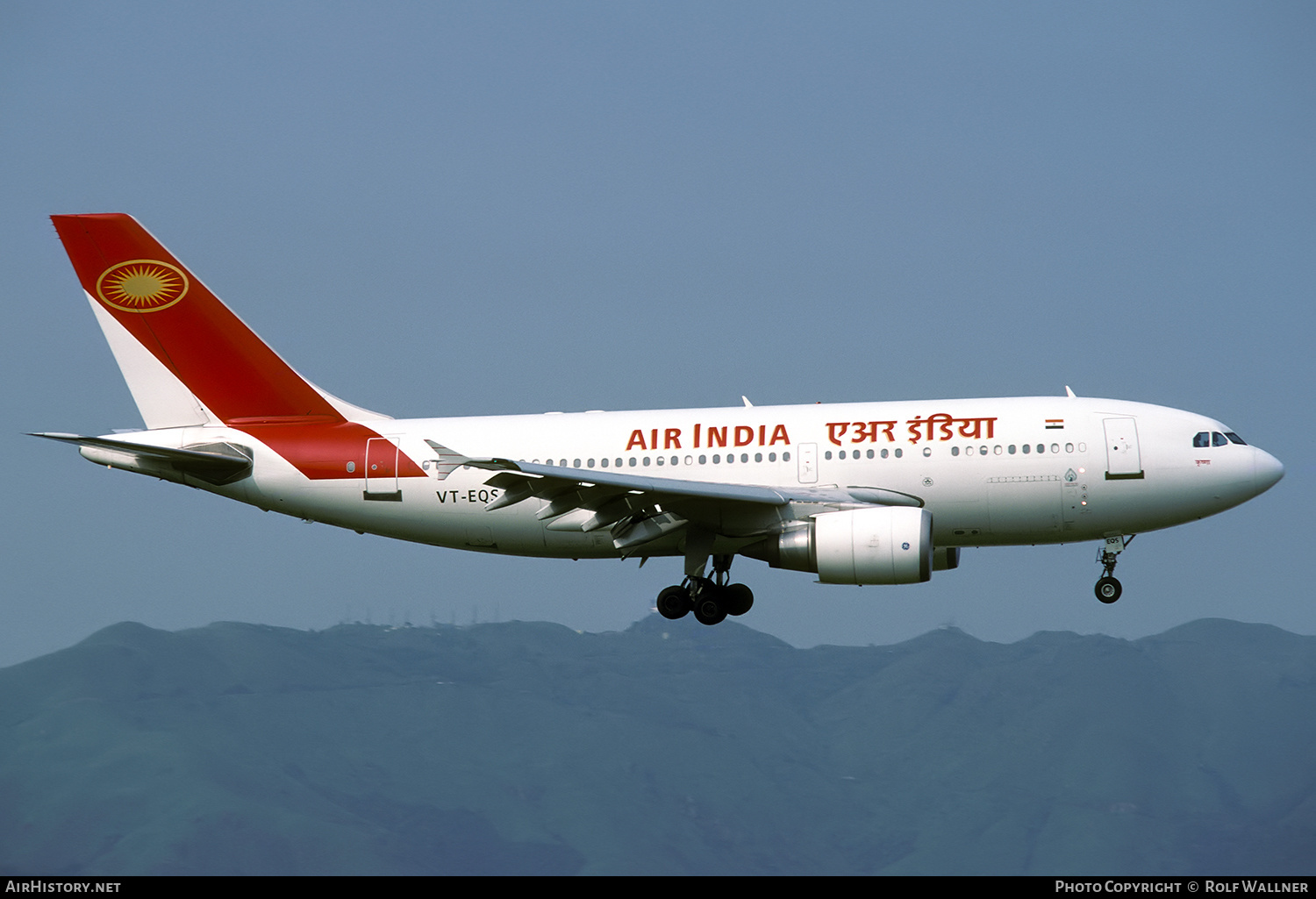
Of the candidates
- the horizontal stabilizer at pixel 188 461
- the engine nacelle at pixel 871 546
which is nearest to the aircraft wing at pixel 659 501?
the engine nacelle at pixel 871 546

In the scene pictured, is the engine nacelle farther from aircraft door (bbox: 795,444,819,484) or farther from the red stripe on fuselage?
the red stripe on fuselage

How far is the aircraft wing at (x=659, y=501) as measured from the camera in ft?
103

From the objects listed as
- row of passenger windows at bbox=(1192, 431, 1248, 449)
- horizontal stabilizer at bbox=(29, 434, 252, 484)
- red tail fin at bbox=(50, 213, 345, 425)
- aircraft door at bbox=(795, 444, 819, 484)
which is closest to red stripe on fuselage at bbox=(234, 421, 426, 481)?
red tail fin at bbox=(50, 213, 345, 425)

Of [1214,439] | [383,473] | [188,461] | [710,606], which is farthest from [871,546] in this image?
[188,461]

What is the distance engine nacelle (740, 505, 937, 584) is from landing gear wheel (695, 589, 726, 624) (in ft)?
11.9

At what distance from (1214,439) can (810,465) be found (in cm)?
862

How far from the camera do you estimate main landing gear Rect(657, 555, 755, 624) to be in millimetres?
34625

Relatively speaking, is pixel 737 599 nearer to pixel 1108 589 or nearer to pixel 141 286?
pixel 1108 589

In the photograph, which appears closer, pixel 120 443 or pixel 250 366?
pixel 120 443

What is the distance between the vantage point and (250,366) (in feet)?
121

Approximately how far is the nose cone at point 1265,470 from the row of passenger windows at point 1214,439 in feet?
1.46

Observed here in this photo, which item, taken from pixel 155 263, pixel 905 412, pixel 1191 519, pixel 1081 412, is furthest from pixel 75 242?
pixel 1191 519

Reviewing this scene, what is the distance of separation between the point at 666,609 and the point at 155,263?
1533 centimetres

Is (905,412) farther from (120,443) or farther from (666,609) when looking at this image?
(120,443)
